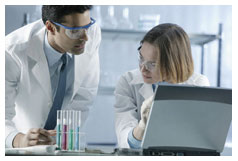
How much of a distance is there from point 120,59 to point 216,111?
90.0 inches

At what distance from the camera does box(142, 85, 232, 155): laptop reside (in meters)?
1.35

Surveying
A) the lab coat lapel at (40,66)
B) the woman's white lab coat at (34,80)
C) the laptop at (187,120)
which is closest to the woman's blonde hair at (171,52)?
the woman's white lab coat at (34,80)

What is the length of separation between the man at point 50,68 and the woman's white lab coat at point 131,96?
1.11ft

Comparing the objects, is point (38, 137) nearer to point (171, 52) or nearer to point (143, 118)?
point (143, 118)

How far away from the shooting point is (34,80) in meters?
2.33

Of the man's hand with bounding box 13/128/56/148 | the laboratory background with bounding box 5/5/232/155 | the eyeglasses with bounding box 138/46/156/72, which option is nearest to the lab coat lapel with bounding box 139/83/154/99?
the eyeglasses with bounding box 138/46/156/72

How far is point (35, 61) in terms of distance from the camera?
90.7 inches

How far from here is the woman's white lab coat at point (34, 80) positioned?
7.14ft

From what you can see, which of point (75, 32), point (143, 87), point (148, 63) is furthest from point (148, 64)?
point (75, 32)

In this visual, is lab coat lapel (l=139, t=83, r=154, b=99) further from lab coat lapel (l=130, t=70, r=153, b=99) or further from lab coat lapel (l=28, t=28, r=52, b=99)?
lab coat lapel (l=28, t=28, r=52, b=99)

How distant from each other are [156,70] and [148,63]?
0.27 ft

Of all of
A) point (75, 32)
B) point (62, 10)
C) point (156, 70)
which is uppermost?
point (62, 10)
